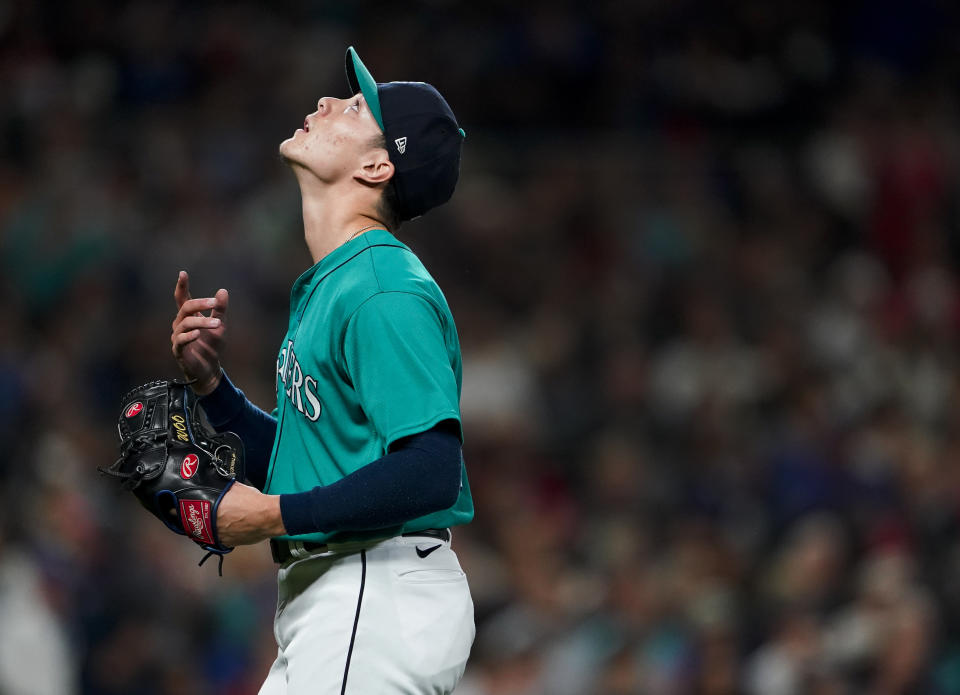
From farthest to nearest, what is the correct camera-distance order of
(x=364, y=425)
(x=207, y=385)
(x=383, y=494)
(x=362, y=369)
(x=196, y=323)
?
1. (x=207, y=385)
2. (x=196, y=323)
3. (x=364, y=425)
4. (x=362, y=369)
5. (x=383, y=494)

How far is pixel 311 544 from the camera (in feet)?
9.03

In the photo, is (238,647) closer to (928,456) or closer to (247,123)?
(247,123)

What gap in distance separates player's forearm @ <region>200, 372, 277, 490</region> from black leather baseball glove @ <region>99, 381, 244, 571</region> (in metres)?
0.29

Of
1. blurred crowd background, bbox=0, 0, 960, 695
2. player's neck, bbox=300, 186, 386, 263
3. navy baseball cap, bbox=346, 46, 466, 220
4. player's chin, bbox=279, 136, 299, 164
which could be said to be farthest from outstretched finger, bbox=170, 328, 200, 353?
blurred crowd background, bbox=0, 0, 960, 695

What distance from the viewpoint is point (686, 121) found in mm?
9203

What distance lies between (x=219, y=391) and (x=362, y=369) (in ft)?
2.33

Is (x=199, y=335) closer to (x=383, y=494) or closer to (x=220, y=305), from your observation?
(x=220, y=305)

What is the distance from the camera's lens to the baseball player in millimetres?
2535

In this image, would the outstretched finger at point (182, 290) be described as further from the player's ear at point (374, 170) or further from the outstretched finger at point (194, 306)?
the player's ear at point (374, 170)

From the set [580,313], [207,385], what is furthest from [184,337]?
[580,313]

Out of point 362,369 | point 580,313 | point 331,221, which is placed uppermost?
point 331,221

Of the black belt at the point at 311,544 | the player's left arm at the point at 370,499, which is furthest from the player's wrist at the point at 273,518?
the black belt at the point at 311,544

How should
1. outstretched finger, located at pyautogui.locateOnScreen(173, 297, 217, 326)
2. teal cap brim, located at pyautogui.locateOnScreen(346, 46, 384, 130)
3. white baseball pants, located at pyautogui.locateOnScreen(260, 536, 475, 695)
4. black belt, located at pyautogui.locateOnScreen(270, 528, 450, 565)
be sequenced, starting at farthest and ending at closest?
1. teal cap brim, located at pyautogui.locateOnScreen(346, 46, 384, 130)
2. outstretched finger, located at pyautogui.locateOnScreen(173, 297, 217, 326)
3. black belt, located at pyautogui.locateOnScreen(270, 528, 450, 565)
4. white baseball pants, located at pyautogui.locateOnScreen(260, 536, 475, 695)

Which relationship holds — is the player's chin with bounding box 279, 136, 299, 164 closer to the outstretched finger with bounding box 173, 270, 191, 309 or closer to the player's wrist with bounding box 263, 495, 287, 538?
the outstretched finger with bounding box 173, 270, 191, 309
